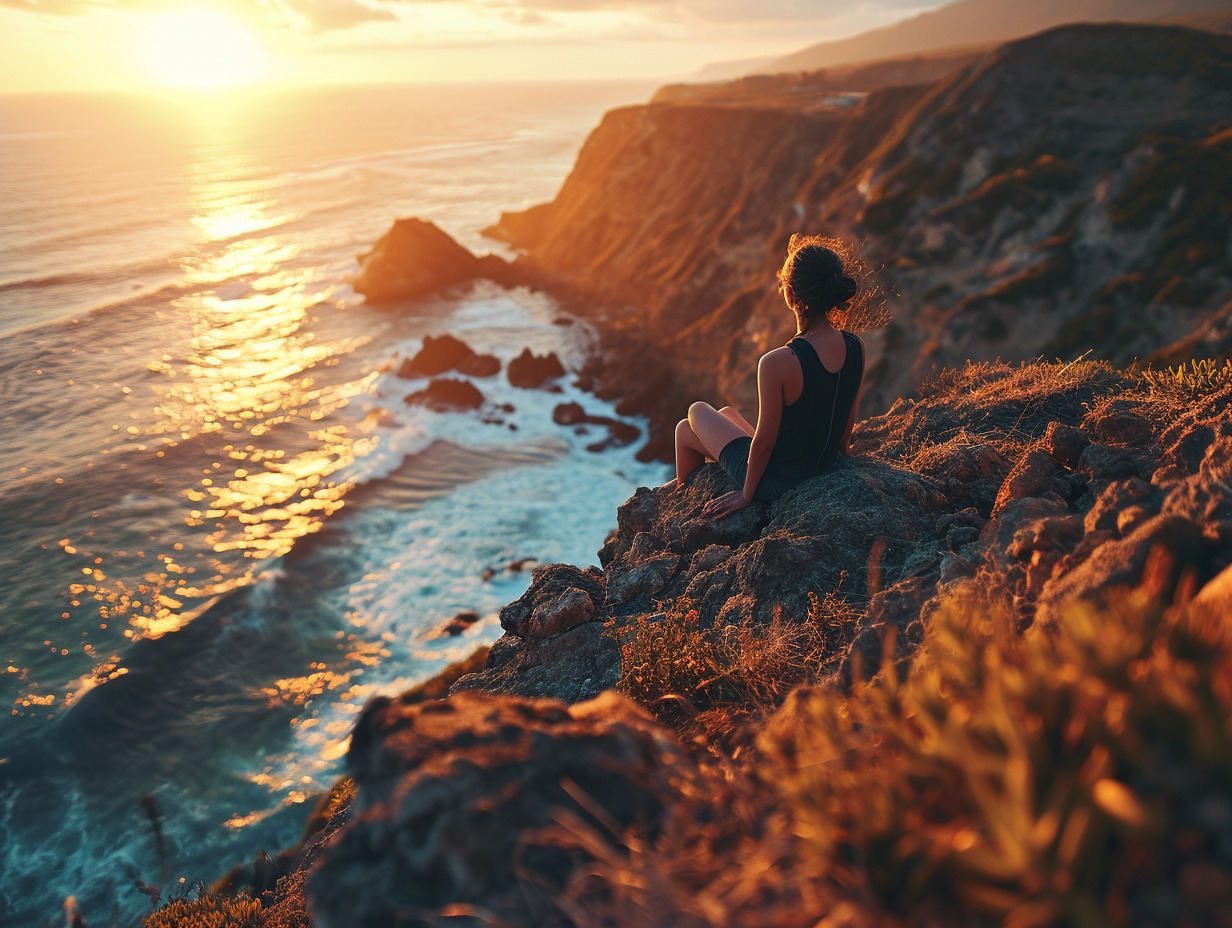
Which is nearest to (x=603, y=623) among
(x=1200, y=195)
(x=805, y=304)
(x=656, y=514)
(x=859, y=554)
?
(x=656, y=514)

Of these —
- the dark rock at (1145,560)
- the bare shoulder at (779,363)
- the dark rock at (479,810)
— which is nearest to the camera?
the dark rock at (479,810)

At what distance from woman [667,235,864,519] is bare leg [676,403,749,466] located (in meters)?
0.05

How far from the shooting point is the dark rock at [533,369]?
33.7 m

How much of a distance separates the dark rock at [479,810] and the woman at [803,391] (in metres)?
2.84

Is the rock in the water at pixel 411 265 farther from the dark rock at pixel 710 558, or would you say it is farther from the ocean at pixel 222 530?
the dark rock at pixel 710 558

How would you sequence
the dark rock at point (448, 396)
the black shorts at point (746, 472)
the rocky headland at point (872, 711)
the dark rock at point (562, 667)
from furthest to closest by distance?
1. the dark rock at point (448, 396)
2. the black shorts at point (746, 472)
3. the dark rock at point (562, 667)
4. the rocky headland at point (872, 711)

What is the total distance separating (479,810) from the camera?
207cm

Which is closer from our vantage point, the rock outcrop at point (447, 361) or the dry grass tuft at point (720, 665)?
the dry grass tuft at point (720, 665)

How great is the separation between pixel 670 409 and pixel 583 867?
2868 cm

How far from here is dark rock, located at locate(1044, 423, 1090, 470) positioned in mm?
4965

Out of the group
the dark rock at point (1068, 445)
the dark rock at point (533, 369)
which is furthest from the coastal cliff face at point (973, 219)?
the dark rock at point (1068, 445)

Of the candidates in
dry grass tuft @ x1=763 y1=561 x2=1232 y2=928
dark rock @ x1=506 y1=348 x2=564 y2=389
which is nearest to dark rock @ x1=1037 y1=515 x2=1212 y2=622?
dry grass tuft @ x1=763 y1=561 x2=1232 y2=928

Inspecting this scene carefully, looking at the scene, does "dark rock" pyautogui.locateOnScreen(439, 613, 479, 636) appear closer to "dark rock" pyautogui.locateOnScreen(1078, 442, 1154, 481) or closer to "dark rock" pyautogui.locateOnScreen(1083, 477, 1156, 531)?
"dark rock" pyautogui.locateOnScreen(1078, 442, 1154, 481)

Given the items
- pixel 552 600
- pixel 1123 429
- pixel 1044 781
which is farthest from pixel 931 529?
pixel 1044 781
